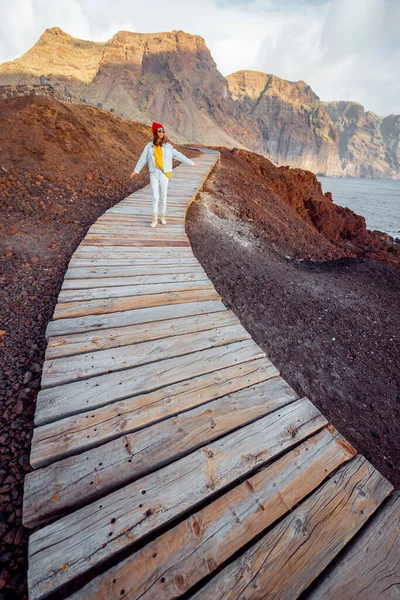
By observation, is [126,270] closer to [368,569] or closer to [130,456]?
[130,456]

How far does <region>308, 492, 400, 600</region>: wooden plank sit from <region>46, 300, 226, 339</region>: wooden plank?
94.7 inches

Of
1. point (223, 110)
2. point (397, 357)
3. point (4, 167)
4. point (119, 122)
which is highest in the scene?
point (223, 110)

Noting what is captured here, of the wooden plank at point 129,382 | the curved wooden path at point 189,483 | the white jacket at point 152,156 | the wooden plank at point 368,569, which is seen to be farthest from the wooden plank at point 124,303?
the white jacket at point 152,156

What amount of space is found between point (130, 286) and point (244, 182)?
1209 cm

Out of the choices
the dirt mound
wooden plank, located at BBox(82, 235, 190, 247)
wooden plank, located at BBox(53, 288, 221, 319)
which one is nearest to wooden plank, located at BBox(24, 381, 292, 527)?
wooden plank, located at BBox(53, 288, 221, 319)

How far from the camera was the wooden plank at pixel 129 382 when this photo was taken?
2.10m

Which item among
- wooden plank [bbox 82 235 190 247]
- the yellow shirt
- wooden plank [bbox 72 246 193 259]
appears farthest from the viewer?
the yellow shirt

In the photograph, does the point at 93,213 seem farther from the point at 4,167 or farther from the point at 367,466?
the point at 367,466

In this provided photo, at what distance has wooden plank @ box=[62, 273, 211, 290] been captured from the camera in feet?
12.2

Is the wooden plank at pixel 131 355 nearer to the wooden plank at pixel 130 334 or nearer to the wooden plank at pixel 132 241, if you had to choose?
the wooden plank at pixel 130 334

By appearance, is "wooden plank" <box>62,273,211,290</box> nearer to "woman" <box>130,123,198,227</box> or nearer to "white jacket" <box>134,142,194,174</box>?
"woman" <box>130,123,198,227</box>

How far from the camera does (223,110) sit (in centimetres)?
15938

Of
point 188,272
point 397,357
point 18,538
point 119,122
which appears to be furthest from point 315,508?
point 119,122

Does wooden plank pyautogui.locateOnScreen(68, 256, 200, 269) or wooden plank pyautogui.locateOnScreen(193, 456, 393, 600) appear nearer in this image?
wooden plank pyautogui.locateOnScreen(193, 456, 393, 600)
